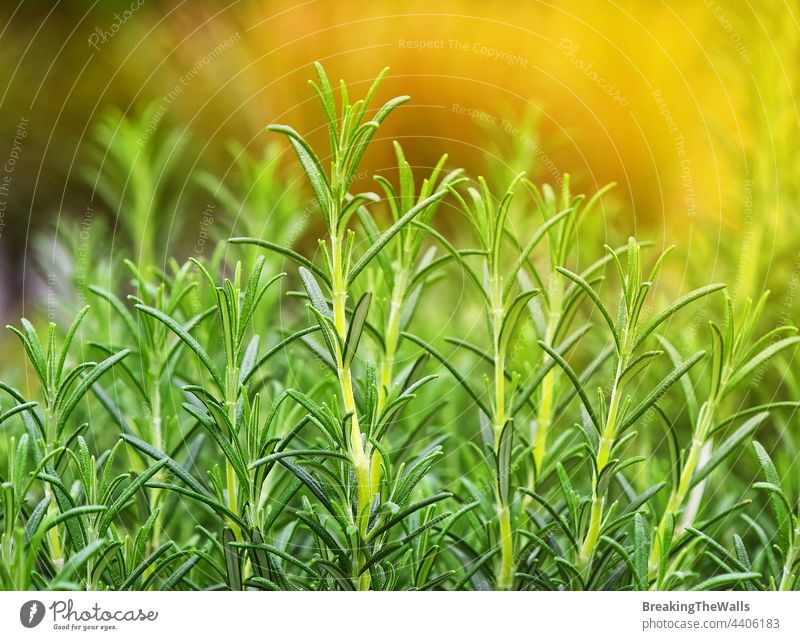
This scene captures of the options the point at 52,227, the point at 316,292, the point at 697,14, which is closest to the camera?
the point at 316,292

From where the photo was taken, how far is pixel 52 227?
0.60 m

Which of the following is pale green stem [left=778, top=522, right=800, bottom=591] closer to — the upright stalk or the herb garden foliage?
the herb garden foliage

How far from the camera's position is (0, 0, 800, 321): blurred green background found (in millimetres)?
492

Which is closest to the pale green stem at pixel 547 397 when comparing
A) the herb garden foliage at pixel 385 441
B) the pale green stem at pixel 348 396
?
the herb garden foliage at pixel 385 441

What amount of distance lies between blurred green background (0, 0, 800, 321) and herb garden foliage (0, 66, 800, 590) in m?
0.09

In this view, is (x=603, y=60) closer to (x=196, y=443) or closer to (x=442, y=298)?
(x=442, y=298)

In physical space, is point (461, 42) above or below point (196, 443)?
above
